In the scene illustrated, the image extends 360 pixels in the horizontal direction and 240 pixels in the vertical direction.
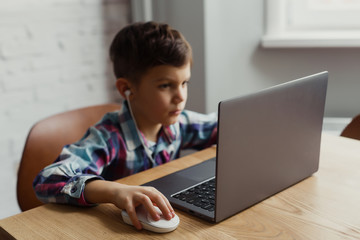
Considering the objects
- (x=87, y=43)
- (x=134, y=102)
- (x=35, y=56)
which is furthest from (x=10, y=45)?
(x=134, y=102)

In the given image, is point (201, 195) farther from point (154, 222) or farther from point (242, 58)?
point (242, 58)

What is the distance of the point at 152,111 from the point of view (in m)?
1.29

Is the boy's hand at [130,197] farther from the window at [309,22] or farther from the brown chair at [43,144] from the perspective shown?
the window at [309,22]

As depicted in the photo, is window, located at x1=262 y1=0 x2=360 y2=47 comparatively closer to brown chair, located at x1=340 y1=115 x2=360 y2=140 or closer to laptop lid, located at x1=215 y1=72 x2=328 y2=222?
brown chair, located at x1=340 y1=115 x2=360 y2=140

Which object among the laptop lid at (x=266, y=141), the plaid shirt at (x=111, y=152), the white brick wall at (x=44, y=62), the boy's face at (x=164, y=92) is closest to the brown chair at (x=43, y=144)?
the plaid shirt at (x=111, y=152)

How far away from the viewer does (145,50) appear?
4.26 feet

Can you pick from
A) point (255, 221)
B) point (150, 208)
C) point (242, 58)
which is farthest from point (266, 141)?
point (242, 58)

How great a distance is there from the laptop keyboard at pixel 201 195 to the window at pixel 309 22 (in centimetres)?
122

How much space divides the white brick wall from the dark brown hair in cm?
75

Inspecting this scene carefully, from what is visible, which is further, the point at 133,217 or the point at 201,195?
the point at 201,195

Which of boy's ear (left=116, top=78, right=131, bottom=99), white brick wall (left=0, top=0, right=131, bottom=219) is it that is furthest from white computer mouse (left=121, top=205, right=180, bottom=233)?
→ white brick wall (left=0, top=0, right=131, bottom=219)

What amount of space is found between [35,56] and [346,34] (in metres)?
1.33

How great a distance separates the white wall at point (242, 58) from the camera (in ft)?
6.95

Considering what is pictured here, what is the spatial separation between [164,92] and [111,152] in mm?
211
